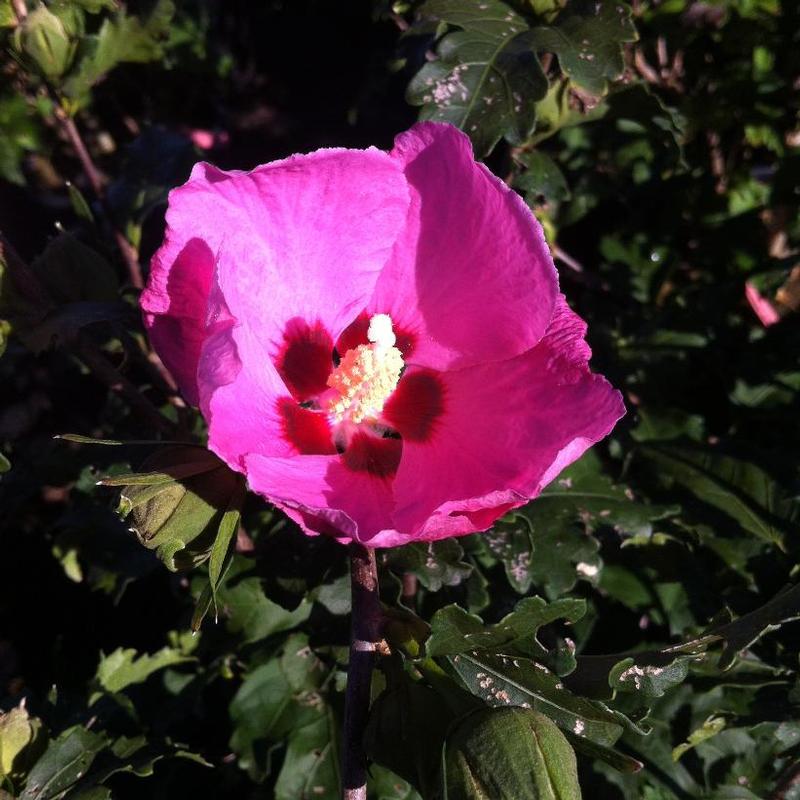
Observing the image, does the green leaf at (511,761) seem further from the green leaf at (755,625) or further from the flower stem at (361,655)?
the green leaf at (755,625)

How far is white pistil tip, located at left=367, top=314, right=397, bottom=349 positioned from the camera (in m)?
1.22

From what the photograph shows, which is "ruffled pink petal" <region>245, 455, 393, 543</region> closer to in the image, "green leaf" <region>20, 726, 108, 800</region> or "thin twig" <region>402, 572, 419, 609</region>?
"thin twig" <region>402, 572, 419, 609</region>

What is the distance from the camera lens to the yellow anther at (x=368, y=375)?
1224 millimetres

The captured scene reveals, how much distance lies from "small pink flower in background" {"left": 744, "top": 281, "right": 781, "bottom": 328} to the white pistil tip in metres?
1.37

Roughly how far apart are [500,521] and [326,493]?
41 centimetres

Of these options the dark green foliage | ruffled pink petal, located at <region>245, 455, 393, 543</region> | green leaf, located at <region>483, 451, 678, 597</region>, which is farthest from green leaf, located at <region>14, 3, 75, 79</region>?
green leaf, located at <region>483, 451, 678, 597</region>

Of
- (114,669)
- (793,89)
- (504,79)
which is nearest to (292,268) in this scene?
(504,79)

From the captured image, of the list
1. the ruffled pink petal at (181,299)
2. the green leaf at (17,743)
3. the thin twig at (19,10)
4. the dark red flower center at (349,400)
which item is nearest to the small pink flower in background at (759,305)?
the dark red flower center at (349,400)

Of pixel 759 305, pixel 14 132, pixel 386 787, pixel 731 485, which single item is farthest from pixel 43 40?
pixel 759 305

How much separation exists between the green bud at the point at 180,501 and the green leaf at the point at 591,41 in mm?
830

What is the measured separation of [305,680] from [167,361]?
0.83 metres

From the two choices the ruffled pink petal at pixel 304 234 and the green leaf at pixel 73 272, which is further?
the green leaf at pixel 73 272

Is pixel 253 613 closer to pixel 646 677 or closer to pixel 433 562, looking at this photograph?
pixel 433 562

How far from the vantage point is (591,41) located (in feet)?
4.43
